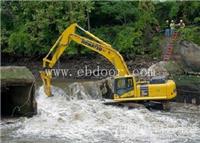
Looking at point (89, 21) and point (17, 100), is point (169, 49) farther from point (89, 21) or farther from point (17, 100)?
point (17, 100)

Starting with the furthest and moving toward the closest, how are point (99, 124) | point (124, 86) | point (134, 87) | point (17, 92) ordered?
point (124, 86) → point (134, 87) → point (17, 92) → point (99, 124)

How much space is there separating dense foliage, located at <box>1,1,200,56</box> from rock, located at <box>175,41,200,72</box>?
443 cm

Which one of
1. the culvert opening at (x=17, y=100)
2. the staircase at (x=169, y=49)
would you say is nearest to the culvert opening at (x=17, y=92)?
the culvert opening at (x=17, y=100)

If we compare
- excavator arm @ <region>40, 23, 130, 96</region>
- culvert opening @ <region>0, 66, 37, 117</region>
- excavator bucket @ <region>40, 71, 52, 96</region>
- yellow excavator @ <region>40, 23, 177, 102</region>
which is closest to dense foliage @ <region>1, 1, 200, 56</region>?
excavator bucket @ <region>40, 71, 52, 96</region>

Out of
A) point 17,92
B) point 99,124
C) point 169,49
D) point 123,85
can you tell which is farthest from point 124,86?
point 169,49

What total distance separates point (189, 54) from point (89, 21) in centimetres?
1395

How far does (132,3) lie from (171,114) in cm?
2449

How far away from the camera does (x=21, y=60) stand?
45.7 m

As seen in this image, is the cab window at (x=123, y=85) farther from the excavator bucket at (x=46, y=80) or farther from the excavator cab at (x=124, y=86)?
the excavator bucket at (x=46, y=80)

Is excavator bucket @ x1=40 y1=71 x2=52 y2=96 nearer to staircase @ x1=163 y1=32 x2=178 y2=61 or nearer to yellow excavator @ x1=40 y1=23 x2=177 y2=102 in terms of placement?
yellow excavator @ x1=40 y1=23 x2=177 y2=102

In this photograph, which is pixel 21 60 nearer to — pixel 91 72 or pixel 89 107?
pixel 91 72

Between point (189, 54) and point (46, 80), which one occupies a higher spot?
point (189, 54)

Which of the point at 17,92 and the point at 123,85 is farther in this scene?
the point at 123,85

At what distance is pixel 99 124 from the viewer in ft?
72.4
